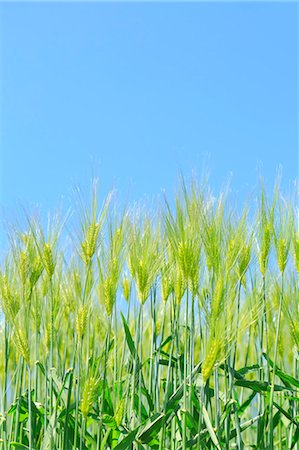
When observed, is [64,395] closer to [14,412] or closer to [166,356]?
[14,412]

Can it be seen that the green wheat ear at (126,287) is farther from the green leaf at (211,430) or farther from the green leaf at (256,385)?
the green leaf at (211,430)

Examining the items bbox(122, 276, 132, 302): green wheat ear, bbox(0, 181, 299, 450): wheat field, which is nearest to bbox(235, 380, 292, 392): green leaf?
bbox(0, 181, 299, 450): wheat field

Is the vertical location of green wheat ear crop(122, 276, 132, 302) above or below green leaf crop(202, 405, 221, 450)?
above

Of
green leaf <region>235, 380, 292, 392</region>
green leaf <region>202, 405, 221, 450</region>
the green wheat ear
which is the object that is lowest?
green leaf <region>202, 405, 221, 450</region>

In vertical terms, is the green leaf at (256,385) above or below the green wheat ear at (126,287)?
below

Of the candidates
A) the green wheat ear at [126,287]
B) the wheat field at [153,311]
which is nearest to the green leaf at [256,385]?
the wheat field at [153,311]

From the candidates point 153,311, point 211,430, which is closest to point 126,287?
point 153,311

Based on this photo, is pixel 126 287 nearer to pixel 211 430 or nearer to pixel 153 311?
pixel 153 311

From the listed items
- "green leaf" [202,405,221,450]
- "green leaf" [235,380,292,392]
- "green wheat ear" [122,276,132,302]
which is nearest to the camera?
"green leaf" [202,405,221,450]

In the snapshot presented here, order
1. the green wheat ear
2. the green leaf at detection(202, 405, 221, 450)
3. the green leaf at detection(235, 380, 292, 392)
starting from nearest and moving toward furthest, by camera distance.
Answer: the green leaf at detection(202, 405, 221, 450) < the green leaf at detection(235, 380, 292, 392) < the green wheat ear

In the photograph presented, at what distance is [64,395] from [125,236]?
0.44 metres

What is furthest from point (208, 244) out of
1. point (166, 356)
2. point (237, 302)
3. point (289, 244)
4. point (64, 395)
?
point (64, 395)

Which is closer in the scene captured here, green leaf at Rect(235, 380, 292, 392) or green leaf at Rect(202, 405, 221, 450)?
green leaf at Rect(202, 405, 221, 450)

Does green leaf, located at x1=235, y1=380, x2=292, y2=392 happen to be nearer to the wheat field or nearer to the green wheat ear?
the wheat field
